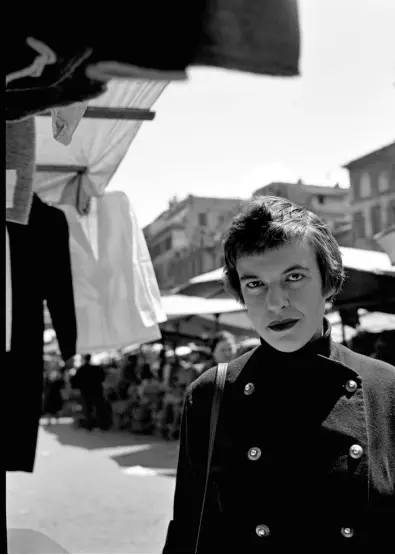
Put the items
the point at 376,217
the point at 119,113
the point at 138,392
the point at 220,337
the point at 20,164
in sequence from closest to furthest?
the point at 20,164 < the point at 119,113 < the point at 220,337 < the point at 138,392 < the point at 376,217

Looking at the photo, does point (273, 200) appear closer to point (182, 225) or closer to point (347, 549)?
point (347, 549)

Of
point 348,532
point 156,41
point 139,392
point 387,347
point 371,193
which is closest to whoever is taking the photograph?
point 156,41

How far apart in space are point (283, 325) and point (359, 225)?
178 feet

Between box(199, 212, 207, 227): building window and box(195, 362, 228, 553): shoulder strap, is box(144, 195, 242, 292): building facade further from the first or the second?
box(195, 362, 228, 553): shoulder strap

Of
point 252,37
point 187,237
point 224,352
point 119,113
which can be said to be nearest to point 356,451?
point 252,37

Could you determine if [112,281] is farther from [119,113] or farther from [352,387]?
[352,387]

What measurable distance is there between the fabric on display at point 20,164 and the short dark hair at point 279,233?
0.54 m

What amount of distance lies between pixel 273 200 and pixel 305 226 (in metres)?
0.14

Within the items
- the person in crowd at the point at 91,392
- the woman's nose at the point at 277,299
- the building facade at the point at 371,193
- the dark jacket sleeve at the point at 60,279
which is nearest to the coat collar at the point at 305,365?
the woman's nose at the point at 277,299

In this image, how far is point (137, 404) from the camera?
15945 millimetres

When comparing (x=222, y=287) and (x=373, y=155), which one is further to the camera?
(x=373, y=155)

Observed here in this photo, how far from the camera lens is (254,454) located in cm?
163

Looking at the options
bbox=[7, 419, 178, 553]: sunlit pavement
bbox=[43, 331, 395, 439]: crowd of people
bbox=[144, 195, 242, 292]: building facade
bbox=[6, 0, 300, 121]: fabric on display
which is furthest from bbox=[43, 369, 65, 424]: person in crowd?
bbox=[144, 195, 242, 292]: building facade

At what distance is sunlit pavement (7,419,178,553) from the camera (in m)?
6.07
